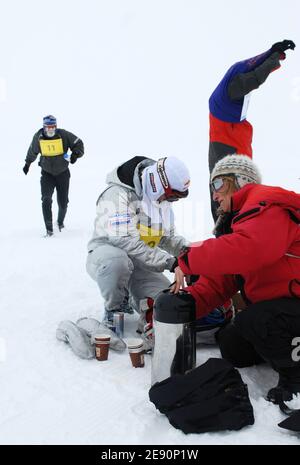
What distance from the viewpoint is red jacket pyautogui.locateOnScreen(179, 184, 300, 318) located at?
1.97 m

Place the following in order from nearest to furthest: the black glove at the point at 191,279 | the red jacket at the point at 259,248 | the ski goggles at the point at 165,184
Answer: the red jacket at the point at 259,248
the black glove at the point at 191,279
the ski goggles at the point at 165,184

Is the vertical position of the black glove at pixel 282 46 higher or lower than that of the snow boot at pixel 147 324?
higher

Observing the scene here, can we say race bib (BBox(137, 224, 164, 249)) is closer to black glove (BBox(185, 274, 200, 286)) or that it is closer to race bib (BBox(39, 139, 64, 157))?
black glove (BBox(185, 274, 200, 286))

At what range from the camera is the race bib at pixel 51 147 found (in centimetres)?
705

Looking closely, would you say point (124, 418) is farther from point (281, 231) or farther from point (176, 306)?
point (281, 231)

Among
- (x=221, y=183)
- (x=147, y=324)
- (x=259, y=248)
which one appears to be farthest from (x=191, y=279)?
(x=259, y=248)

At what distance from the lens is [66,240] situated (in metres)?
6.50

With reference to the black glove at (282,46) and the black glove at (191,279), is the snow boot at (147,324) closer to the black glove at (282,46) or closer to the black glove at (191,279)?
the black glove at (191,279)

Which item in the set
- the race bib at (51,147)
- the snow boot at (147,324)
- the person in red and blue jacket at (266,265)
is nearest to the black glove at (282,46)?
the person in red and blue jacket at (266,265)

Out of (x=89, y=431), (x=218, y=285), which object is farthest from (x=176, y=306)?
(x=89, y=431)

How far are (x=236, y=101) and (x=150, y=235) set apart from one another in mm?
1155

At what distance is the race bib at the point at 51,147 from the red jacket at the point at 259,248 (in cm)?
523

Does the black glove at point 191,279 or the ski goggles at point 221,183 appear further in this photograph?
the black glove at point 191,279

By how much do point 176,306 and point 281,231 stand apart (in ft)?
1.91
